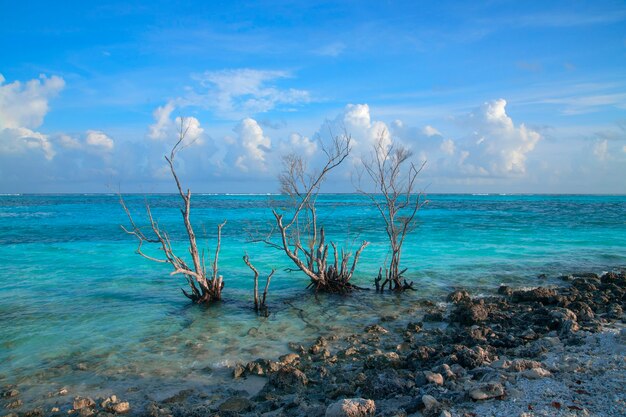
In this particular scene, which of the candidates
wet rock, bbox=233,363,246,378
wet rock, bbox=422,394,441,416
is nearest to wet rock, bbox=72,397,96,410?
wet rock, bbox=233,363,246,378

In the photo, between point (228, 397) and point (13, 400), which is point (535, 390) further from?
point (13, 400)

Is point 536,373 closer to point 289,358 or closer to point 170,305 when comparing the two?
point 289,358

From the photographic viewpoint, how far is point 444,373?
6281 mm

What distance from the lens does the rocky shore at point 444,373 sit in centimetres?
515

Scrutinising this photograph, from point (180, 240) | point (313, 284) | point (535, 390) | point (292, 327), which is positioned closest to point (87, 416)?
point (292, 327)

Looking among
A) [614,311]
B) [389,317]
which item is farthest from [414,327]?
[614,311]

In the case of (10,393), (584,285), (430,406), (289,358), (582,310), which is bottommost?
(10,393)

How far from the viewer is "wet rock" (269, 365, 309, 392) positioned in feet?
23.0

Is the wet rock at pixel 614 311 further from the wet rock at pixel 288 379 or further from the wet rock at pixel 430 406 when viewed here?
the wet rock at pixel 288 379

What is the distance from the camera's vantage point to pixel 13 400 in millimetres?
7102

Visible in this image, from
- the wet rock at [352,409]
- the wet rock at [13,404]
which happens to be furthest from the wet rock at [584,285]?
the wet rock at [13,404]

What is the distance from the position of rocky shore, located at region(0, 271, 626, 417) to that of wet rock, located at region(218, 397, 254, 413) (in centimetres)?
2

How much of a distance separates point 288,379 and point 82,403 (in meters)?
3.34

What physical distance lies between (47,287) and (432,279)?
14739mm
